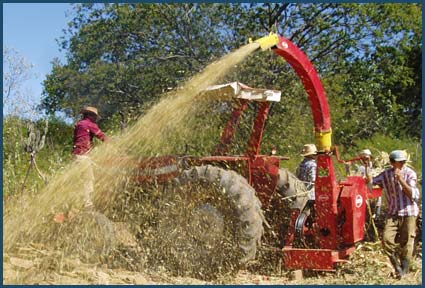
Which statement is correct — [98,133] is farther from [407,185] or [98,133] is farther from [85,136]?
[407,185]

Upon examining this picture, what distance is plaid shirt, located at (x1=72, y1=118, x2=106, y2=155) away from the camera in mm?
7117

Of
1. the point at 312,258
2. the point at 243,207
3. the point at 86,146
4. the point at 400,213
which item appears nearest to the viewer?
the point at 243,207

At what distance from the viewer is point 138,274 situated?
644cm

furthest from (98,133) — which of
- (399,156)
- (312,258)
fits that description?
(399,156)

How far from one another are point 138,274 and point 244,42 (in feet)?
26.5

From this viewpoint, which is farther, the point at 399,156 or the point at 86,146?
the point at 86,146

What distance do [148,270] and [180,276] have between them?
0.36 meters

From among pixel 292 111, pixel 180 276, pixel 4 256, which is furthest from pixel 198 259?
pixel 292 111

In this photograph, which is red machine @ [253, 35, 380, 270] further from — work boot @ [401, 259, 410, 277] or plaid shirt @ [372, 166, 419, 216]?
work boot @ [401, 259, 410, 277]

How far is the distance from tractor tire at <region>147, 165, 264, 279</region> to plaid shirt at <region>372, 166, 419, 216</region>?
1.55 metres

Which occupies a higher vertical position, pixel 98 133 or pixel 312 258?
pixel 98 133

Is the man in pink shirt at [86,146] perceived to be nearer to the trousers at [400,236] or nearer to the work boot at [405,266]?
the trousers at [400,236]

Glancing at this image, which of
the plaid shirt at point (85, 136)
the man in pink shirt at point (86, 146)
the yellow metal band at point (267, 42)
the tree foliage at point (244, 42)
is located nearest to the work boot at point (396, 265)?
the yellow metal band at point (267, 42)

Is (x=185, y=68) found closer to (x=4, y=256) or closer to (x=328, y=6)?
(x=328, y=6)
